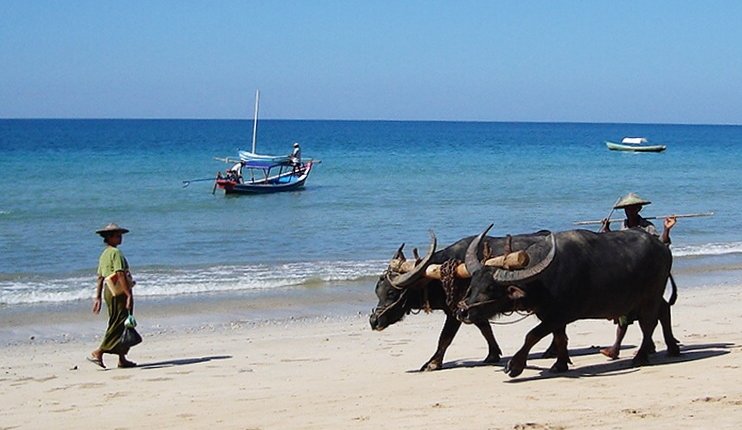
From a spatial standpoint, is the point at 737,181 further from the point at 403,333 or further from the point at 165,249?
the point at 403,333

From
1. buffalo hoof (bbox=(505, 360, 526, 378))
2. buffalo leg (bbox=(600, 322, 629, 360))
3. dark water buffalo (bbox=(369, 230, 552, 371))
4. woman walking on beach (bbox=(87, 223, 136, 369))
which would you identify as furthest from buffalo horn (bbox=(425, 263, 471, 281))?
woman walking on beach (bbox=(87, 223, 136, 369))

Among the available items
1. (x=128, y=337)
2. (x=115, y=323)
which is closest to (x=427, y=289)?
(x=128, y=337)

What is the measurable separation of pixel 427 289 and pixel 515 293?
1.33 m

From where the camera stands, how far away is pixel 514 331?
13.7 metres

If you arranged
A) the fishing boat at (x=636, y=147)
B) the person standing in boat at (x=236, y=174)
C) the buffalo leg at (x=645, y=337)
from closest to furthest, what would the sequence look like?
the buffalo leg at (x=645, y=337) < the person standing in boat at (x=236, y=174) < the fishing boat at (x=636, y=147)

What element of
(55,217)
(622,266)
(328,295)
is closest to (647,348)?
(622,266)

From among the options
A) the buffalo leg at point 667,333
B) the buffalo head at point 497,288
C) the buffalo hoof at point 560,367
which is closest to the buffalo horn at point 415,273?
the buffalo head at point 497,288

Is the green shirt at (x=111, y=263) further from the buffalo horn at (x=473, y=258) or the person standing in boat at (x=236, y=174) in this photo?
the person standing in boat at (x=236, y=174)

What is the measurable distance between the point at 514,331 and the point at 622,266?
12.4 ft

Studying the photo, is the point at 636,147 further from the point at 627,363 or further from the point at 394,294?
the point at 394,294

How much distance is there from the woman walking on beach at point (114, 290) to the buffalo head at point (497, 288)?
3.71 m

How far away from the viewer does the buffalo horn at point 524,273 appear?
9.65 metres

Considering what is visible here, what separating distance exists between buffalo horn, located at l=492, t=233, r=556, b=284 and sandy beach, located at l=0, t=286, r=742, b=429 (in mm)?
910

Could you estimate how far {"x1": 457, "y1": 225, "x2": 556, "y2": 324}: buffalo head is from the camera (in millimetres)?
9680
